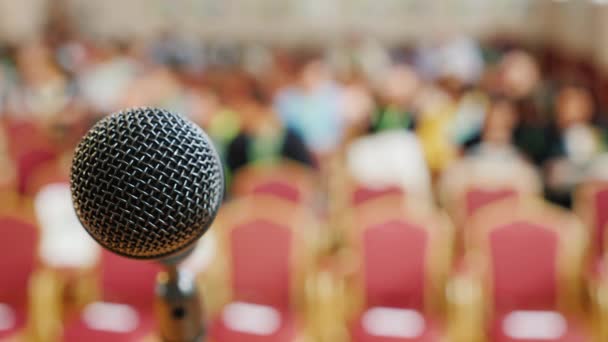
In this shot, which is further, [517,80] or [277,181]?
[517,80]

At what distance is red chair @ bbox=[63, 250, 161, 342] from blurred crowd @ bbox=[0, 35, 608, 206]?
6.96 ft

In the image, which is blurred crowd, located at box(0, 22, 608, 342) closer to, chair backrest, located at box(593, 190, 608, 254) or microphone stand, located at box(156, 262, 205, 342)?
chair backrest, located at box(593, 190, 608, 254)

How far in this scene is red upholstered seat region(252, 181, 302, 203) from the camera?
548 centimetres

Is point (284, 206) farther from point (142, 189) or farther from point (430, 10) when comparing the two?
point (430, 10)

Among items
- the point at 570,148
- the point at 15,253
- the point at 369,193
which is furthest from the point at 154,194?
→ the point at 570,148

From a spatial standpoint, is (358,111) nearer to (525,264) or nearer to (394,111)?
(394,111)

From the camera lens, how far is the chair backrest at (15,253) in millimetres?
4367

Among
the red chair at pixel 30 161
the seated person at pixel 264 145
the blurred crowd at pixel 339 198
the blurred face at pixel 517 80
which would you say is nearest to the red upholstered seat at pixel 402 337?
the blurred crowd at pixel 339 198

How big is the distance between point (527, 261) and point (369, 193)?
1.58 m

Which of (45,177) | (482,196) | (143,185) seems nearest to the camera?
(143,185)

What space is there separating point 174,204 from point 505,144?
Result: 510cm

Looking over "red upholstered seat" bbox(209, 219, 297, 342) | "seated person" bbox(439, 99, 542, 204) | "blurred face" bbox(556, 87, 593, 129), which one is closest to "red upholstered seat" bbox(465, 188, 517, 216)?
"seated person" bbox(439, 99, 542, 204)

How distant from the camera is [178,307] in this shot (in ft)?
4.28

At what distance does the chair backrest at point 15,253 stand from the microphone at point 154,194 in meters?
3.32
